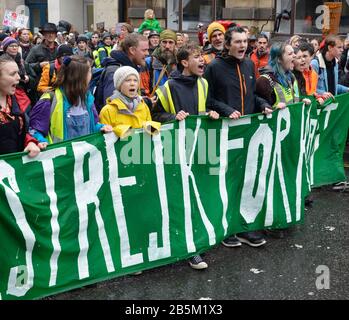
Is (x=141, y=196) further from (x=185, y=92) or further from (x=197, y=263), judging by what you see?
(x=185, y=92)

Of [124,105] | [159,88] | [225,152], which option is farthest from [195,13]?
[124,105]

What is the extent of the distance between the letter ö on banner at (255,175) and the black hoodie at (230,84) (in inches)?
10.4

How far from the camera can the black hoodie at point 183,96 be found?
4.60m

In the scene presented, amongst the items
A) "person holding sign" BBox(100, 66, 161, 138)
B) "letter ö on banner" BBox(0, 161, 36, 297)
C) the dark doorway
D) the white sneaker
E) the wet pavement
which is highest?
the dark doorway

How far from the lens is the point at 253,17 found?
14359mm

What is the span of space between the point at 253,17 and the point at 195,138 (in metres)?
10.7

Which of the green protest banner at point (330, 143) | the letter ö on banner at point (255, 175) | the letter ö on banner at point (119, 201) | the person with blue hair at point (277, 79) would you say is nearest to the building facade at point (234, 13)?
the green protest banner at point (330, 143)

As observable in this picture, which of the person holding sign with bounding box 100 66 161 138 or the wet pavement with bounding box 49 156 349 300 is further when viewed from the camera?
the person holding sign with bounding box 100 66 161 138

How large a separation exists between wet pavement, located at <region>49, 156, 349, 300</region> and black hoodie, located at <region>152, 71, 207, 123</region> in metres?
1.26

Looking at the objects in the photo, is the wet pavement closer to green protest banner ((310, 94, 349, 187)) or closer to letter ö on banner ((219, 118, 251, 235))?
letter ö on banner ((219, 118, 251, 235))

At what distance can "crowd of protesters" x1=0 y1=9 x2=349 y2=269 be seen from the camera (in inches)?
156

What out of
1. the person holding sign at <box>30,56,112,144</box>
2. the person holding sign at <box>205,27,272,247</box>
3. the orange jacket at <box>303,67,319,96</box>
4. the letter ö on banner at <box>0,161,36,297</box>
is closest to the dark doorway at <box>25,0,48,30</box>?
the orange jacket at <box>303,67,319,96</box>

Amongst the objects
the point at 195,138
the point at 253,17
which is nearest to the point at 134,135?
the point at 195,138

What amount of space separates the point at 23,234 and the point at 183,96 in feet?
5.91
